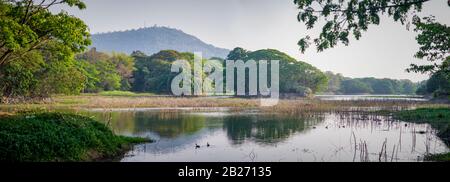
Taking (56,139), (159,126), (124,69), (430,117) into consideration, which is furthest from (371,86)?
(56,139)

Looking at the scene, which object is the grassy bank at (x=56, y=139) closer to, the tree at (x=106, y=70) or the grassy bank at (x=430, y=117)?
the grassy bank at (x=430, y=117)

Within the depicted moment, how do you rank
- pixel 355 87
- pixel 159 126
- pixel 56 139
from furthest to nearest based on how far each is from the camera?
pixel 355 87 → pixel 159 126 → pixel 56 139

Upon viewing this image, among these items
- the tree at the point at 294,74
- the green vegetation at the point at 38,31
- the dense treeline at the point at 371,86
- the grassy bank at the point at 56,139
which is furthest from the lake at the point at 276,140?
the dense treeline at the point at 371,86

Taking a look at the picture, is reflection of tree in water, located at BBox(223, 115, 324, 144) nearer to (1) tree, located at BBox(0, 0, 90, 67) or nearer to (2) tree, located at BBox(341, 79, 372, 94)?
(1) tree, located at BBox(0, 0, 90, 67)

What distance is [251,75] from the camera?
86625 mm

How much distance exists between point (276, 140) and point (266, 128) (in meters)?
5.36

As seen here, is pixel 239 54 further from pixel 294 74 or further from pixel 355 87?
pixel 355 87

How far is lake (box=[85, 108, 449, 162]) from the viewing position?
17.2 m

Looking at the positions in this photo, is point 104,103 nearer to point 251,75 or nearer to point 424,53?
point 424,53

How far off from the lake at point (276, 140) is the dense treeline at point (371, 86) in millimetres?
112824

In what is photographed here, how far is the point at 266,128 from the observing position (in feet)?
91.1

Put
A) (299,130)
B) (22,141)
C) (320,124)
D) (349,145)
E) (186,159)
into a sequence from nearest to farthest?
(22,141) < (186,159) < (349,145) < (299,130) < (320,124)
